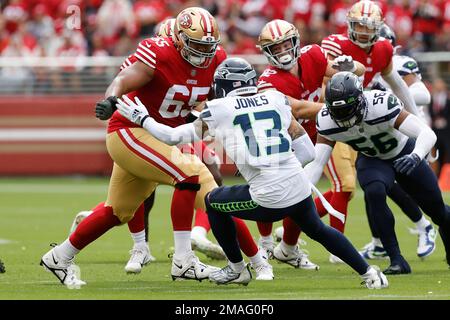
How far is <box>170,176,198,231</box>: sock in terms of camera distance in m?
6.90

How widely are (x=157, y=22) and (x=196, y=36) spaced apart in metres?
10.2

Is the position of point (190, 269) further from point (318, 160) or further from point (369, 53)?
point (369, 53)

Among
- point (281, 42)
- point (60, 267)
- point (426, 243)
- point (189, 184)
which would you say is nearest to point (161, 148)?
point (189, 184)

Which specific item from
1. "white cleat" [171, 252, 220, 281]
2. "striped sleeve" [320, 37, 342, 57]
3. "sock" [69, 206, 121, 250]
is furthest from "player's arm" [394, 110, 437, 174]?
"sock" [69, 206, 121, 250]

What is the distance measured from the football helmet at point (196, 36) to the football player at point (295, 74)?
28.6 inches

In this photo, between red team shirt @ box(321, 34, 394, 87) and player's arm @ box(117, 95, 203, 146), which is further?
red team shirt @ box(321, 34, 394, 87)

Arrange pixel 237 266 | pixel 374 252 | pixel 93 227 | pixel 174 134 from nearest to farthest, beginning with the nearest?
pixel 174 134 < pixel 237 266 < pixel 93 227 < pixel 374 252

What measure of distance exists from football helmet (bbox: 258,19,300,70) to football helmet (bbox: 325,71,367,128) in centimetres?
89

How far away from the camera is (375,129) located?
7191 millimetres

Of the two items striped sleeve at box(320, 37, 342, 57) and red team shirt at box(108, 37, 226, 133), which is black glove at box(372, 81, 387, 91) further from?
red team shirt at box(108, 37, 226, 133)

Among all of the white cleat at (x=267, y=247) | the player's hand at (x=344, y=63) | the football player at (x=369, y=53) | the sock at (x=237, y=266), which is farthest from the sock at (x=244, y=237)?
the football player at (x=369, y=53)
